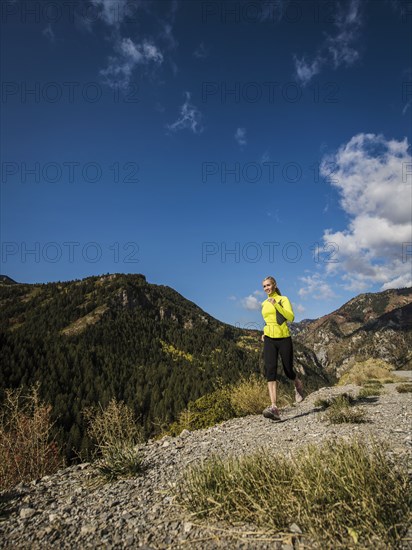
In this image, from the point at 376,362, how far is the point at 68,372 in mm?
122835

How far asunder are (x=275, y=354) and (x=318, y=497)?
16.1 feet

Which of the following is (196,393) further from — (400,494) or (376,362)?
(400,494)

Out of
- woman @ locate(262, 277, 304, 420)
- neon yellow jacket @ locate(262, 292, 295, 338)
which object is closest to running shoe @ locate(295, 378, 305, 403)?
woman @ locate(262, 277, 304, 420)

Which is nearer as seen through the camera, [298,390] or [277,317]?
[277,317]

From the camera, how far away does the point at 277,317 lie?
23.5 feet

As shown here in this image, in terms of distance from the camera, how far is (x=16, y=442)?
6051mm

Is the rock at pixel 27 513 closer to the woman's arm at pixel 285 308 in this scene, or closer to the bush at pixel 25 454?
the bush at pixel 25 454

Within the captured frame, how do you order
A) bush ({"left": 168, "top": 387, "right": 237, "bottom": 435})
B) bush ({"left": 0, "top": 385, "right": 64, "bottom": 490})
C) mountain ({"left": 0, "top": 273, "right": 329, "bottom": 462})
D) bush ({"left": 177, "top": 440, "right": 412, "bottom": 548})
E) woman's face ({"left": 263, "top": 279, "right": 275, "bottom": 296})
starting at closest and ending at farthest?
bush ({"left": 177, "top": 440, "right": 412, "bottom": 548})
bush ({"left": 0, "top": 385, "right": 64, "bottom": 490})
woman's face ({"left": 263, "top": 279, "right": 275, "bottom": 296})
bush ({"left": 168, "top": 387, "right": 237, "bottom": 435})
mountain ({"left": 0, "top": 273, "right": 329, "bottom": 462})

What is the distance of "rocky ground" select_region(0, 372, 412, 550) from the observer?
2.54m

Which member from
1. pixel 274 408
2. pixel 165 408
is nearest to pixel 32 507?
pixel 274 408

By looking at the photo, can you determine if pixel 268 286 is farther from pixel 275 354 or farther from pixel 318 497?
pixel 318 497

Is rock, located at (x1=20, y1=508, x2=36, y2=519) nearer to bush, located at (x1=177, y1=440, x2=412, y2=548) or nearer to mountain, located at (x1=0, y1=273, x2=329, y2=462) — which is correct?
bush, located at (x1=177, y1=440, x2=412, y2=548)

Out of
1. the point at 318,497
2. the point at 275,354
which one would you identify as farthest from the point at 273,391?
the point at 318,497

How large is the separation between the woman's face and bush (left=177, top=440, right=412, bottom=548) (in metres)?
4.81
